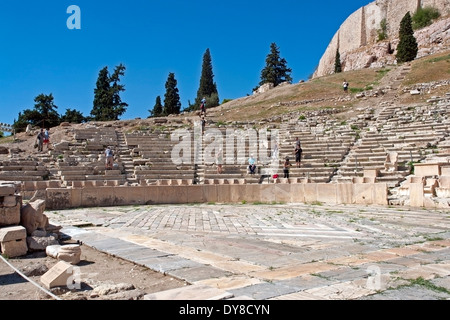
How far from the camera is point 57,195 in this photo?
1292cm

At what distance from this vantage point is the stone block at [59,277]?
4.07 m

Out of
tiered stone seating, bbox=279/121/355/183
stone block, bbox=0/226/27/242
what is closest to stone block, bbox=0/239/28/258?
stone block, bbox=0/226/27/242

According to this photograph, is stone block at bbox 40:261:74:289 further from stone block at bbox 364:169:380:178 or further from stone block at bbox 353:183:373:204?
stone block at bbox 364:169:380:178

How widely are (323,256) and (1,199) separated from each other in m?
5.09

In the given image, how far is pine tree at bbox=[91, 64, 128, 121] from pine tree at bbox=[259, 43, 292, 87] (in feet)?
74.2

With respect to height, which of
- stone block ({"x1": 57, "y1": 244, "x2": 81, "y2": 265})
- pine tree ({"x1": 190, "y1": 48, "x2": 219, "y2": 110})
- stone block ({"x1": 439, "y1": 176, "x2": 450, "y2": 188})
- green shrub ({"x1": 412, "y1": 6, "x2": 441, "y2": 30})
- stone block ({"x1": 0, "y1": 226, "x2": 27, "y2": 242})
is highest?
green shrub ({"x1": 412, "y1": 6, "x2": 441, "y2": 30})

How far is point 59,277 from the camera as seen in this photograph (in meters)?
4.09

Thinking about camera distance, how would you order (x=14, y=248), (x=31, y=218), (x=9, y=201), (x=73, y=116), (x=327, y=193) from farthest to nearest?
(x=73, y=116), (x=327, y=193), (x=31, y=218), (x=9, y=201), (x=14, y=248)

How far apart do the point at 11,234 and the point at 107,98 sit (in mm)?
42174

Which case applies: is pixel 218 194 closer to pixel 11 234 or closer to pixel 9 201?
pixel 9 201

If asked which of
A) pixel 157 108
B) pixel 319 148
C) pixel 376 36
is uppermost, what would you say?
pixel 376 36

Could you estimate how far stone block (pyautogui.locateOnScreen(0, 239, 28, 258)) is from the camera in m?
5.76

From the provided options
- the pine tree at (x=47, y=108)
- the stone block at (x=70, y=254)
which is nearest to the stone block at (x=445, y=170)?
the stone block at (x=70, y=254)

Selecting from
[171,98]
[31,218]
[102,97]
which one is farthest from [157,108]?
[31,218]
